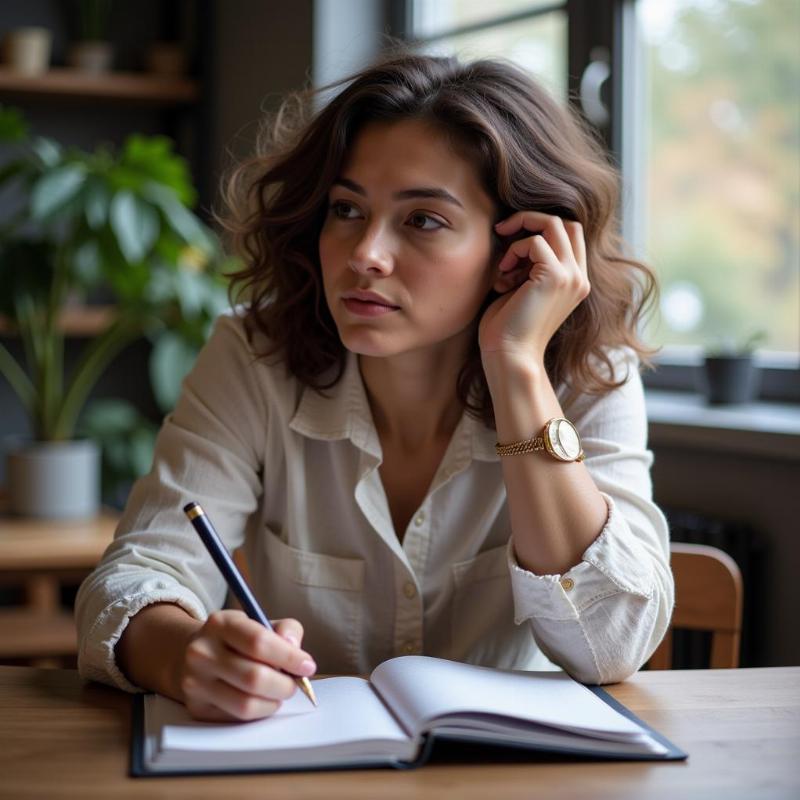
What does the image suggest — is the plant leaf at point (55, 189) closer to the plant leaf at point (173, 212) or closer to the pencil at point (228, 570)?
the plant leaf at point (173, 212)

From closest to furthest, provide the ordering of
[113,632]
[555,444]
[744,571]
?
[113,632]
[555,444]
[744,571]

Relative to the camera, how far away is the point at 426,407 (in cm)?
157

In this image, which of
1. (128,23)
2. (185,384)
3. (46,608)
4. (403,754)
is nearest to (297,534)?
(185,384)

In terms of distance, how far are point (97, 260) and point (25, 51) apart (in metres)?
1.14

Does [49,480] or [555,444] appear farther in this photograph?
[49,480]

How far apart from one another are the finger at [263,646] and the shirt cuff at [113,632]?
174 mm

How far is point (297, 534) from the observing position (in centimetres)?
151

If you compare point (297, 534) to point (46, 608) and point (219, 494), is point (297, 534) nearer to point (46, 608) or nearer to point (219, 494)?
point (219, 494)

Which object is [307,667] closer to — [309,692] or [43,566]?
[309,692]

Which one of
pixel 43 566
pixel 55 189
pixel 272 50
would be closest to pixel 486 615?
pixel 43 566

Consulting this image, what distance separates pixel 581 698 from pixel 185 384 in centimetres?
69

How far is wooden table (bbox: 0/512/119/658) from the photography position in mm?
2400

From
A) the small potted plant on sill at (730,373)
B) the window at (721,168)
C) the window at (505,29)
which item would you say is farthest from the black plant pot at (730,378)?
the window at (505,29)

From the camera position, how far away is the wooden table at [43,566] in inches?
94.5
